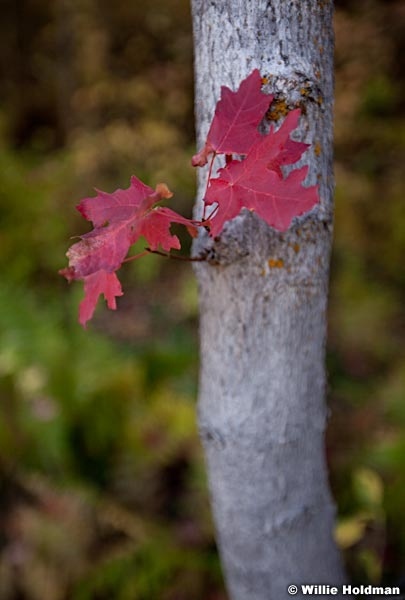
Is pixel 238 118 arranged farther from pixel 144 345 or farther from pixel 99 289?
pixel 144 345

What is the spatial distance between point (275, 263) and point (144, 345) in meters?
2.47

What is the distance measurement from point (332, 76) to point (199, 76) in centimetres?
24

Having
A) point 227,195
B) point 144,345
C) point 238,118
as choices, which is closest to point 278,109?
point 238,118

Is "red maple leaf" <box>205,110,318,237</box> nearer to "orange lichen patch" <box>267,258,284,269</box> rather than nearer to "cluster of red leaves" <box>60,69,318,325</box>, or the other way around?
"cluster of red leaves" <box>60,69,318,325</box>

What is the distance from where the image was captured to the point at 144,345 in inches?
132

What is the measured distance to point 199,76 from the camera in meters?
0.97

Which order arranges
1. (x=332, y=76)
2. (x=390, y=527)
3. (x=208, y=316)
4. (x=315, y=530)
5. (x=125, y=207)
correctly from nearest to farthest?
(x=125, y=207)
(x=332, y=76)
(x=208, y=316)
(x=315, y=530)
(x=390, y=527)

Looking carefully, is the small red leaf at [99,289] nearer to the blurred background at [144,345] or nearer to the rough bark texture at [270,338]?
the rough bark texture at [270,338]

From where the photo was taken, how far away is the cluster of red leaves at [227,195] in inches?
30.2

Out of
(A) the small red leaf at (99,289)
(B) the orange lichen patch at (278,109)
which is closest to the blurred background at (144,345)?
(A) the small red leaf at (99,289)

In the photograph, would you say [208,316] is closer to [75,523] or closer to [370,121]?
[75,523]

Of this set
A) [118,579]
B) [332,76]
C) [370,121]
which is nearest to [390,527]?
[118,579]

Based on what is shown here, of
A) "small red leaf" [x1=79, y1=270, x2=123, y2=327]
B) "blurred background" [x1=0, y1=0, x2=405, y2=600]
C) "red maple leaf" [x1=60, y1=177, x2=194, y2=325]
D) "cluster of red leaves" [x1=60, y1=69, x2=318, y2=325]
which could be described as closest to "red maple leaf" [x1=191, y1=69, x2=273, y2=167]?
"cluster of red leaves" [x1=60, y1=69, x2=318, y2=325]

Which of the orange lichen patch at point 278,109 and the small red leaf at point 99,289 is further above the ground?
the orange lichen patch at point 278,109
